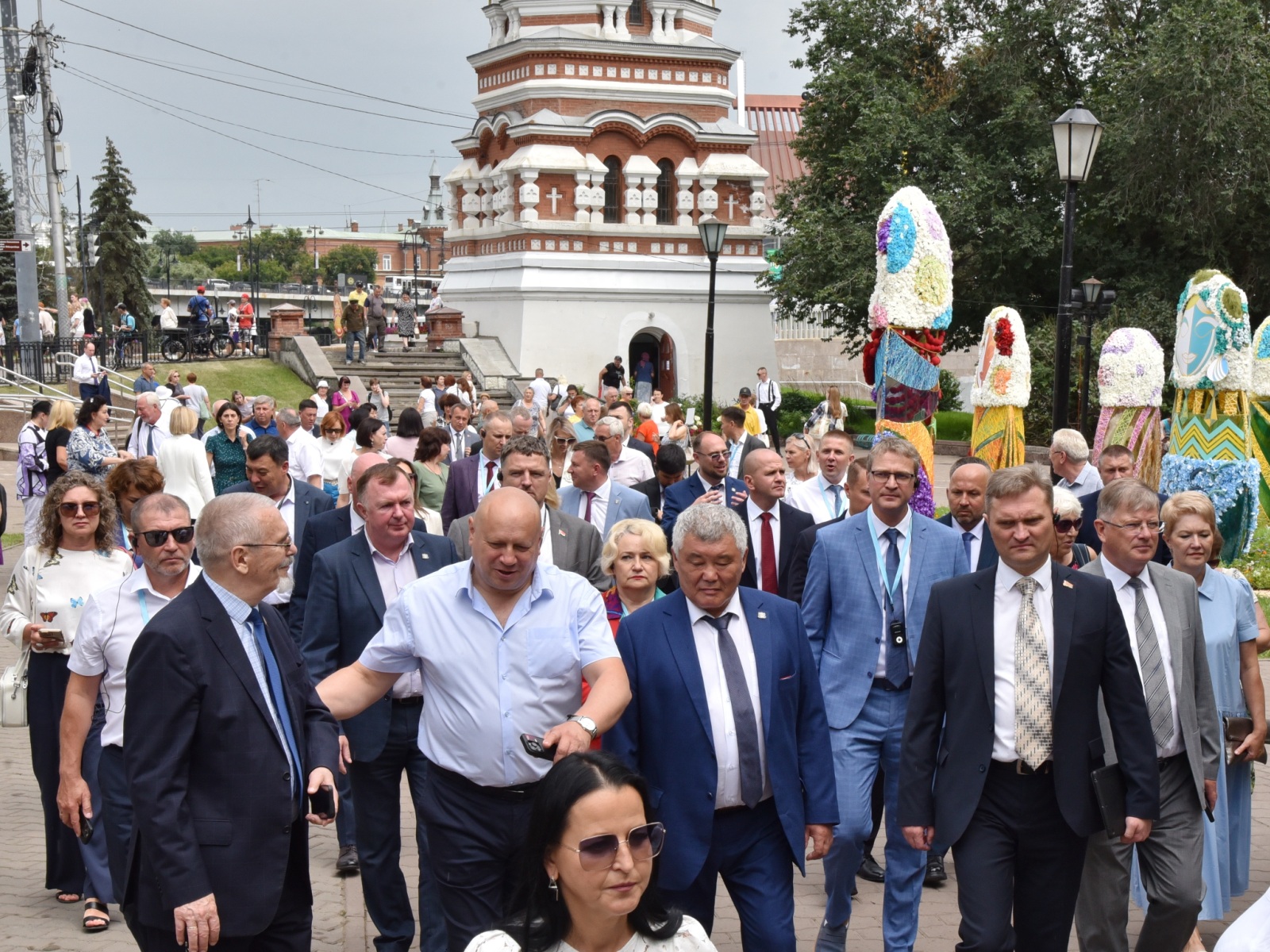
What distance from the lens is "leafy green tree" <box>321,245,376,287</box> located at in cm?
11969

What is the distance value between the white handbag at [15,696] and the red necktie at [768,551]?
385cm

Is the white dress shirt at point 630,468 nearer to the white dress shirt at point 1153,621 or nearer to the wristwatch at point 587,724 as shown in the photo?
the white dress shirt at point 1153,621

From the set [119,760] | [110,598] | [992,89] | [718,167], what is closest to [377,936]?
[119,760]

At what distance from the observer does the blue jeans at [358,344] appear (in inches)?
1463

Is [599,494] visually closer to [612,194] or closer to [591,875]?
[591,875]

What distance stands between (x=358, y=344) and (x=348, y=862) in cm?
3119

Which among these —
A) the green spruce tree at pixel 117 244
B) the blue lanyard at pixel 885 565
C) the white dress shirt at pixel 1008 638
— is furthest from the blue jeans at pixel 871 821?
the green spruce tree at pixel 117 244

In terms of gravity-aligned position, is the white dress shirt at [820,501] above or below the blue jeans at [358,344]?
below

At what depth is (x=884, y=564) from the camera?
20.2 feet

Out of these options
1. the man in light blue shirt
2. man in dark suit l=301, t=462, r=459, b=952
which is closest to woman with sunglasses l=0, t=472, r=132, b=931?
man in dark suit l=301, t=462, r=459, b=952

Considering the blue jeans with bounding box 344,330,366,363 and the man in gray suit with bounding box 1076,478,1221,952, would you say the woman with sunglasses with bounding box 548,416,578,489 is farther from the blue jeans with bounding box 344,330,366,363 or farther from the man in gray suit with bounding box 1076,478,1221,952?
the blue jeans with bounding box 344,330,366,363

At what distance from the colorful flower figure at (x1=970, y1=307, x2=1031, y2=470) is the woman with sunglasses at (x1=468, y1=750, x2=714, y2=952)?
11.3 m

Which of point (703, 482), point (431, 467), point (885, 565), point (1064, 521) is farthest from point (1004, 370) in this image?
point (885, 565)

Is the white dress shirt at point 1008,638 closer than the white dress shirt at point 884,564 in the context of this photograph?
Yes
